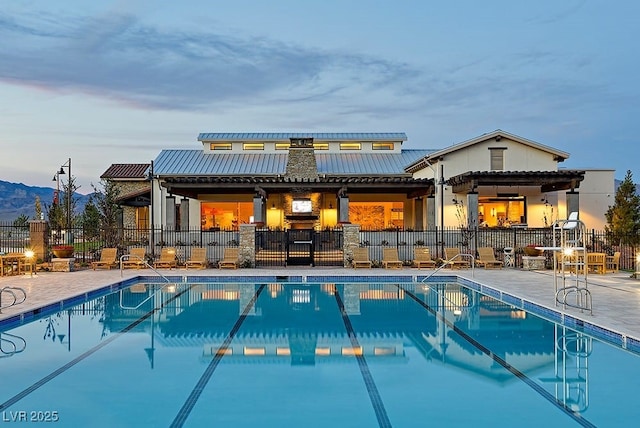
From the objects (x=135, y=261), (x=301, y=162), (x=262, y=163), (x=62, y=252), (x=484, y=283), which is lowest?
(x=484, y=283)

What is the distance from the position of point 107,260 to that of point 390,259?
11081 mm

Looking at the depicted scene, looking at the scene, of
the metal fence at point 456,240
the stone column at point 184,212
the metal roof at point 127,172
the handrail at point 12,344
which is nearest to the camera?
the handrail at point 12,344

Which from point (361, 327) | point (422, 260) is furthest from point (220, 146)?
point (361, 327)

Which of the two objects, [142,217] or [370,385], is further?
[142,217]

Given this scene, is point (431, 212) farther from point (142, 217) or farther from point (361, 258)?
point (142, 217)

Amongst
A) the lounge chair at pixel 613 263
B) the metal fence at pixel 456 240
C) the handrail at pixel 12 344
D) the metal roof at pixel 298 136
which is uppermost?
the metal roof at pixel 298 136

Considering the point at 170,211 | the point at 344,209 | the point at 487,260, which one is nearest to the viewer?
the point at 487,260

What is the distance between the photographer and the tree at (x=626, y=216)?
770 inches

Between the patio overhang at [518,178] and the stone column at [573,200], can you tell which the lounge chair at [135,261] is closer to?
the patio overhang at [518,178]

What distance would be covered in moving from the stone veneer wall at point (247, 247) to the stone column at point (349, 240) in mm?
3590

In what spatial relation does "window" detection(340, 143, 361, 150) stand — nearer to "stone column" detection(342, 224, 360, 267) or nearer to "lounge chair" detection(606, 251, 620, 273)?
"stone column" detection(342, 224, 360, 267)

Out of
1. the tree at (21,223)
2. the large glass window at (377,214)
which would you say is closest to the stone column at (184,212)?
the tree at (21,223)

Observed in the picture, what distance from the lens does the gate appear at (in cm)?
2103

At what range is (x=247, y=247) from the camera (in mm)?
20531
